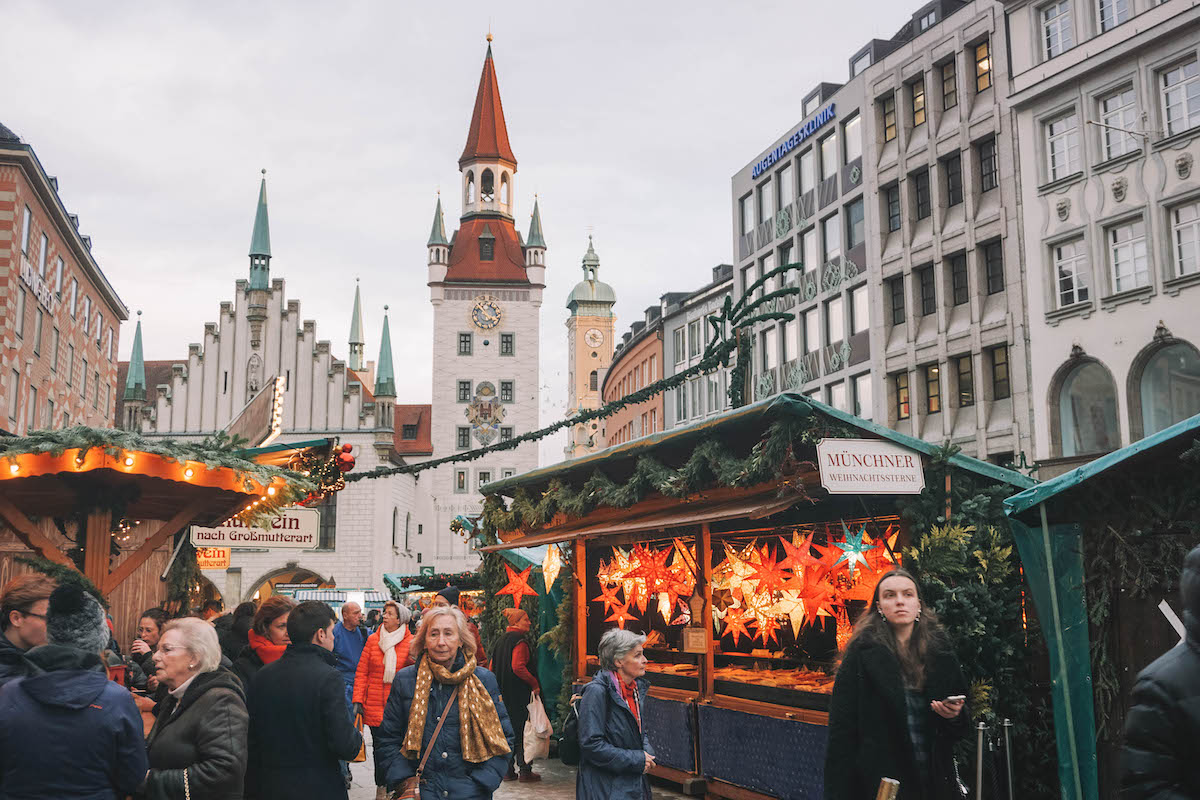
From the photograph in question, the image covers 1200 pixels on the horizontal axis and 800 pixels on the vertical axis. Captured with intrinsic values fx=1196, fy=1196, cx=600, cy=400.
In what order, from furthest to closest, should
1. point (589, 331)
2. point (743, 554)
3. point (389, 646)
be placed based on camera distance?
1. point (589, 331)
2. point (743, 554)
3. point (389, 646)

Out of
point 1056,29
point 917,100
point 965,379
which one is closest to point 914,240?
point 917,100

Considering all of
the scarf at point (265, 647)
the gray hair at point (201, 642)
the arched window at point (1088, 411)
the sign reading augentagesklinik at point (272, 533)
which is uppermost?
the arched window at point (1088, 411)

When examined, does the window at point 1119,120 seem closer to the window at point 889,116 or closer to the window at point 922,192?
the window at point 922,192

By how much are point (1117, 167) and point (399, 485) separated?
143 ft

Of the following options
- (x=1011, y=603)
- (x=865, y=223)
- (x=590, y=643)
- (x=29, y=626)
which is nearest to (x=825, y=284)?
(x=865, y=223)

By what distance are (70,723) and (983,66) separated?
30.3 m

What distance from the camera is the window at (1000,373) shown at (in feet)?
95.1

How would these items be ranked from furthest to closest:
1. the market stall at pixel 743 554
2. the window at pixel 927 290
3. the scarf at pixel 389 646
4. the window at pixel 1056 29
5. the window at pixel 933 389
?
the window at pixel 927 290 < the window at pixel 933 389 < the window at pixel 1056 29 < the scarf at pixel 389 646 < the market stall at pixel 743 554

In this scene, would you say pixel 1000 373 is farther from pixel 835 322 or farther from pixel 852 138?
pixel 852 138

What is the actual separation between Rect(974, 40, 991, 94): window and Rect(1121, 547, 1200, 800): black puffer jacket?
29.9 meters

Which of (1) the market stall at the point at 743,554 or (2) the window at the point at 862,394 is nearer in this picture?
(1) the market stall at the point at 743,554

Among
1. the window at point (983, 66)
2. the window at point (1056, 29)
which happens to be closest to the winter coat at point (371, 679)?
the window at point (1056, 29)

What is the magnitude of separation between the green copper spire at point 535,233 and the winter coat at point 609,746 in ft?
235

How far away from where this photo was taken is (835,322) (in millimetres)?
36719
